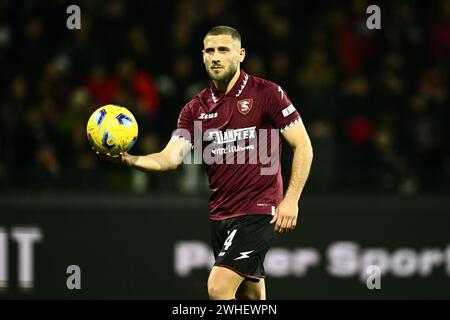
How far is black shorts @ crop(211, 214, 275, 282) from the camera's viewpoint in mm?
6715

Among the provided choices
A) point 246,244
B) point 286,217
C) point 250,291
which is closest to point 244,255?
point 246,244

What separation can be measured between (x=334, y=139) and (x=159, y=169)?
4016mm

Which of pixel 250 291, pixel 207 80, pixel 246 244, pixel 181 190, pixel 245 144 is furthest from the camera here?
pixel 207 80

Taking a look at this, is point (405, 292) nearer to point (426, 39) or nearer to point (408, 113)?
point (408, 113)

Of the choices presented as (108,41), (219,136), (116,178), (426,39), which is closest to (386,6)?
(426,39)

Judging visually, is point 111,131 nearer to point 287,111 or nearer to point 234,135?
point 234,135

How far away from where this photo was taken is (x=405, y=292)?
1019 centimetres

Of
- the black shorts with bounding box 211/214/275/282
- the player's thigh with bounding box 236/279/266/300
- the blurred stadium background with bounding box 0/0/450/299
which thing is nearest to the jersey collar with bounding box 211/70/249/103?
the black shorts with bounding box 211/214/275/282

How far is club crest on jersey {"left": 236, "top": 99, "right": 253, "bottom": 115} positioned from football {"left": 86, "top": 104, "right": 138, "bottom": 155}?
32.3 inches

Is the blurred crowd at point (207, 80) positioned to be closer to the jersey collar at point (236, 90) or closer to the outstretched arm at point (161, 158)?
the outstretched arm at point (161, 158)

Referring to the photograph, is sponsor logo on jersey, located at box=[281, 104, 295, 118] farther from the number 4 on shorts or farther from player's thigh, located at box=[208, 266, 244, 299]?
player's thigh, located at box=[208, 266, 244, 299]

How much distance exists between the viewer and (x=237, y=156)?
6887mm

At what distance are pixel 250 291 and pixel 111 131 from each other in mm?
1624

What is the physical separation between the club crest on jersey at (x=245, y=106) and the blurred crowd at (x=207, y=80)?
132 inches
